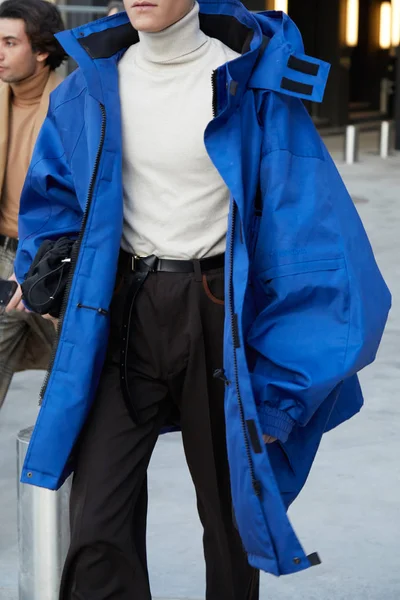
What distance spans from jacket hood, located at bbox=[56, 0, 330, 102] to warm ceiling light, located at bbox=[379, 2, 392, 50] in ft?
93.0

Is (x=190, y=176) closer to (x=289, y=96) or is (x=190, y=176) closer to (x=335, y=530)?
(x=289, y=96)

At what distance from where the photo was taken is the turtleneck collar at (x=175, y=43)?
297cm

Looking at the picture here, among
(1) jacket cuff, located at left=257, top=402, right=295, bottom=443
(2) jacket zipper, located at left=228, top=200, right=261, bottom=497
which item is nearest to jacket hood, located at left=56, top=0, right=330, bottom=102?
(2) jacket zipper, located at left=228, top=200, right=261, bottom=497

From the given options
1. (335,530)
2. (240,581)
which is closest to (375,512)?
(335,530)

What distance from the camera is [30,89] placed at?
4430 millimetres

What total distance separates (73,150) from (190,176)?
1.08 ft

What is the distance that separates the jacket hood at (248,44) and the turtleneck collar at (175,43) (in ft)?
0.36

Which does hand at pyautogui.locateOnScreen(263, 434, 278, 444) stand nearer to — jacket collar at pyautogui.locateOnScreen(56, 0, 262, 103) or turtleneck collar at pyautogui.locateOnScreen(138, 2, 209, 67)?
jacket collar at pyautogui.locateOnScreen(56, 0, 262, 103)

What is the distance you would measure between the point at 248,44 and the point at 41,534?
1571 mm

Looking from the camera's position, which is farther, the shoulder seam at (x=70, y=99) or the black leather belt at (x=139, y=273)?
the shoulder seam at (x=70, y=99)

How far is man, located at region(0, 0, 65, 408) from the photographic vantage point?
436 cm

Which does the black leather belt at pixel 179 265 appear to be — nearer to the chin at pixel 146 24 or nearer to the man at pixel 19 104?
the chin at pixel 146 24

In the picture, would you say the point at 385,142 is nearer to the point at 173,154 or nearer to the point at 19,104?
the point at 19,104

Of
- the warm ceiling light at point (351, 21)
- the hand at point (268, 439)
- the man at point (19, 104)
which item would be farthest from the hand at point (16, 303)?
the warm ceiling light at point (351, 21)
